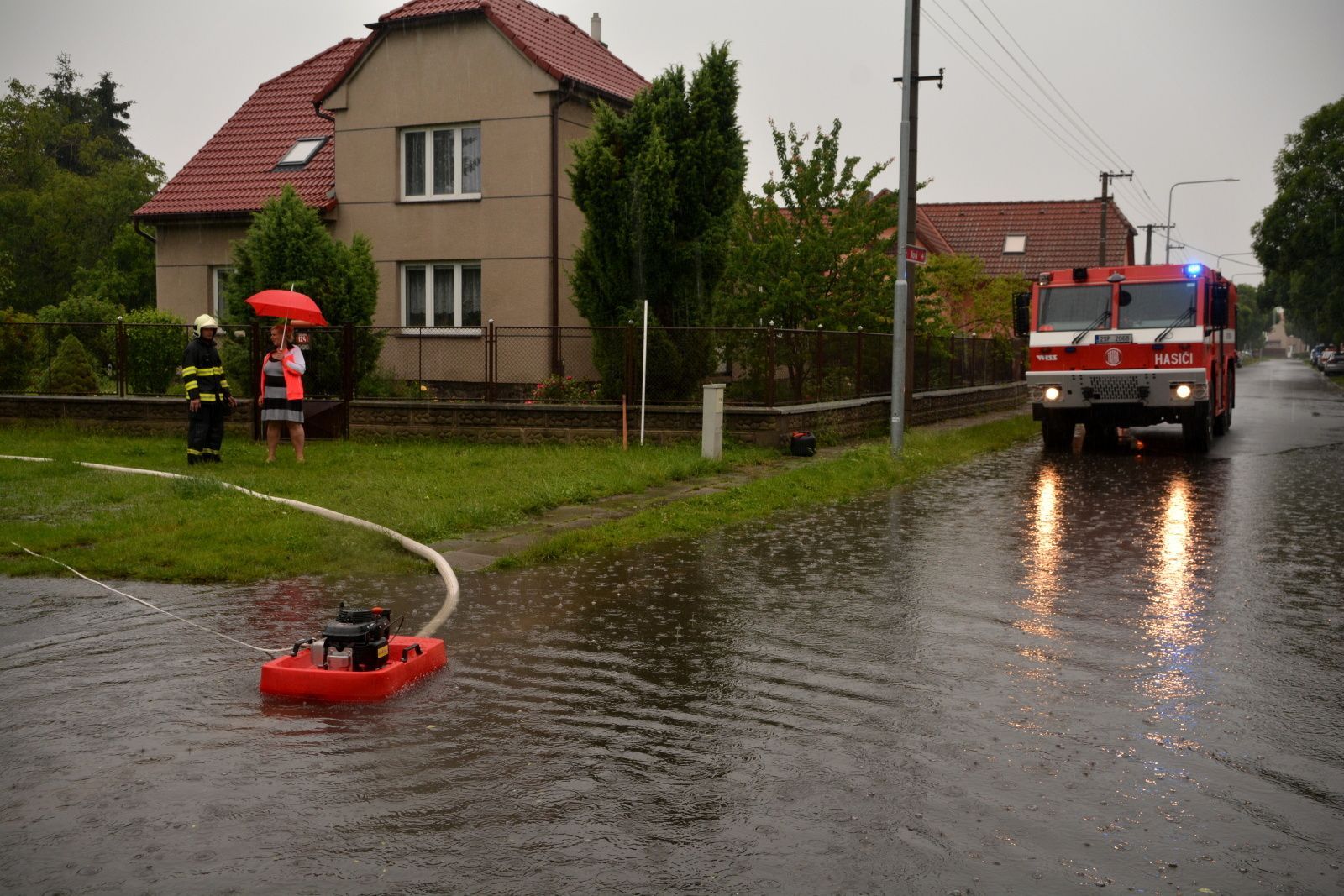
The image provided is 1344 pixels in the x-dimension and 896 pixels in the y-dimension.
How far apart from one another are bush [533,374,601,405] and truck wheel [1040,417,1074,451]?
7.52 metres

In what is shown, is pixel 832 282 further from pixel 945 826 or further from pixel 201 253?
pixel 945 826

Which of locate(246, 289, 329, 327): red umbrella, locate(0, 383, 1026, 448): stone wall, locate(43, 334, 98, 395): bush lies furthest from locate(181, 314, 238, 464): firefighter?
locate(43, 334, 98, 395): bush

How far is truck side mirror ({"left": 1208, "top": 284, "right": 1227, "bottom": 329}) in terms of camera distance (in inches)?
790

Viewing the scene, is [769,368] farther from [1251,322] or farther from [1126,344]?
[1251,322]

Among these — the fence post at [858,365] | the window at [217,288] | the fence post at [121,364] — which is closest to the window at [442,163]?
the window at [217,288]

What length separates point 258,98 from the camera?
30.2 m

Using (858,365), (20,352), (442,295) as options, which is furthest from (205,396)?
(858,365)

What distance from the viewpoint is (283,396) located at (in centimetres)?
1579

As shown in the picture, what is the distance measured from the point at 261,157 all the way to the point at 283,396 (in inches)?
554

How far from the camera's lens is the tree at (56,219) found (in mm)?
50062

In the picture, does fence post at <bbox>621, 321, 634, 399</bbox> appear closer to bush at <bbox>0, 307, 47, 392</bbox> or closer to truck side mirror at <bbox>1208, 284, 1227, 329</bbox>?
truck side mirror at <bbox>1208, 284, 1227, 329</bbox>

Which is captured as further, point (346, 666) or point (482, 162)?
point (482, 162)

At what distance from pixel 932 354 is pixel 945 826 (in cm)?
2290

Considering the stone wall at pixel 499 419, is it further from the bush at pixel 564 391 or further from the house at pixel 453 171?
the house at pixel 453 171
